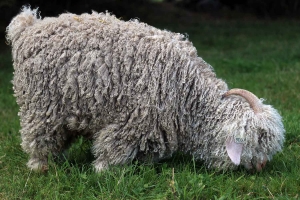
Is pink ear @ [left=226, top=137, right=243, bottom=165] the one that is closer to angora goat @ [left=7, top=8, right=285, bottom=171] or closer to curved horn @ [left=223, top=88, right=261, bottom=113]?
angora goat @ [left=7, top=8, right=285, bottom=171]

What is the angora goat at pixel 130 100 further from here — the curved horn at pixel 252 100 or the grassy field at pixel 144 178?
the grassy field at pixel 144 178

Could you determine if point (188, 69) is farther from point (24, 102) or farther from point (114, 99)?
point (24, 102)

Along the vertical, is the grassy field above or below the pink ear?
below

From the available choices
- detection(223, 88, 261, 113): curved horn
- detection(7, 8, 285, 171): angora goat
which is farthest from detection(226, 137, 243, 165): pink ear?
detection(223, 88, 261, 113): curved horn

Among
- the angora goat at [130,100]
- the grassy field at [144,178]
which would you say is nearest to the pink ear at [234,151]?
the angora goat at [130,100]

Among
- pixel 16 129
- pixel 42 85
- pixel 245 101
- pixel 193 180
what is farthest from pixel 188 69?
pixel 16 129

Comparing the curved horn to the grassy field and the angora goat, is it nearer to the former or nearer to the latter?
the angora goat

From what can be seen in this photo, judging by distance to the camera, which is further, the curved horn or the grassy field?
the curved horn

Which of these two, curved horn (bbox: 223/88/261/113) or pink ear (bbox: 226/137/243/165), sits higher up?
curved horn (bbox: 223/88/261/113)

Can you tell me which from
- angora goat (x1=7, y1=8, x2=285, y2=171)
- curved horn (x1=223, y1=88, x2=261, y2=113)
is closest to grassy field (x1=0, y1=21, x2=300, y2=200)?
angora goat (x1=7, y1=8, x2=285, y2=171)

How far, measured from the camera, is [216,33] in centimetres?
1307

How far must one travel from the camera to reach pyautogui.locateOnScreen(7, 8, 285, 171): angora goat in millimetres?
3816

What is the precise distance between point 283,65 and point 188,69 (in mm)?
5059

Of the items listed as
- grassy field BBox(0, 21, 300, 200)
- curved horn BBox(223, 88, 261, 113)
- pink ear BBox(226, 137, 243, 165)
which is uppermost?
curved horn BBox(223, 88, 261, 113)
